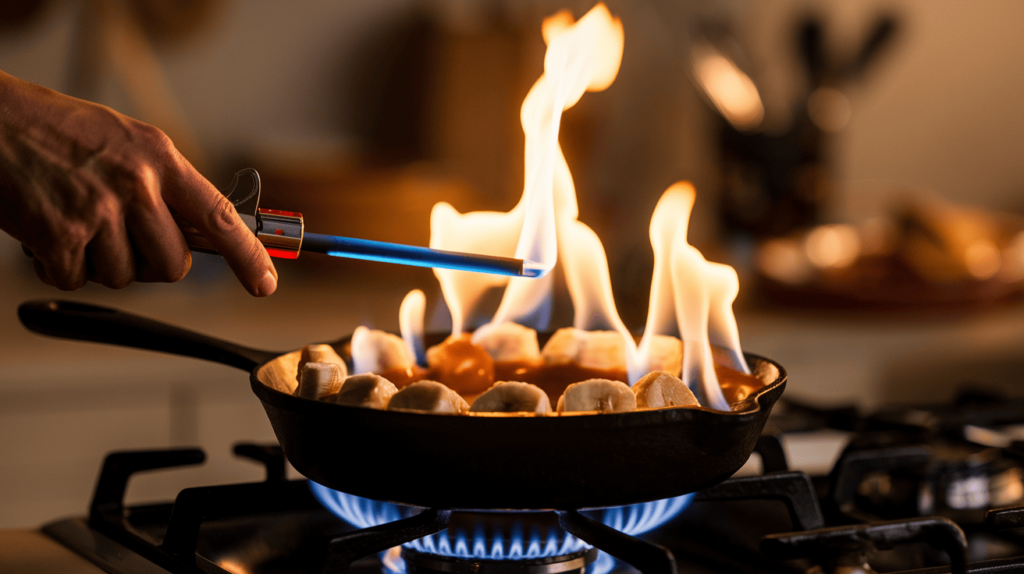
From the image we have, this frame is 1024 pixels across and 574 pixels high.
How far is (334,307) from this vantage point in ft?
6.02

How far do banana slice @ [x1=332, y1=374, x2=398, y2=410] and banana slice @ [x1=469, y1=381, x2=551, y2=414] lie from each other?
0.05 metres

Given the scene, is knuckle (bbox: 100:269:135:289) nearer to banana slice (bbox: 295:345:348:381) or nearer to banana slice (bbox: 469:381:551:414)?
banana slice (bbox: 295:345:348:381)

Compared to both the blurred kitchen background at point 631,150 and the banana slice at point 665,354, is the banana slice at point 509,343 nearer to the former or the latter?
the banana slice at point 665,354

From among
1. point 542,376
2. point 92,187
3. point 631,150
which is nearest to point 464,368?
point 542,376

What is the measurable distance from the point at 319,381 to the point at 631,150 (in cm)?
194

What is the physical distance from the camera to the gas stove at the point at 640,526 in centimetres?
50

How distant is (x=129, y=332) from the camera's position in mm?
659

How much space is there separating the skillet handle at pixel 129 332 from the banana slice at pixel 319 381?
0.40 feet

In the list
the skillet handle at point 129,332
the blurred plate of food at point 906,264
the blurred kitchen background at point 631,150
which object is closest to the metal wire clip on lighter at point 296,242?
the skillet handle at point 129,332

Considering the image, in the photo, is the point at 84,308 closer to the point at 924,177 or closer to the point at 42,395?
the point at 42,395

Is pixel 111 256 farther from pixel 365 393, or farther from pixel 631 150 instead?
pixel 631 150

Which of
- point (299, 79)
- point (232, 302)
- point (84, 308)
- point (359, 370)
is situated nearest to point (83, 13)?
point (299, 79)

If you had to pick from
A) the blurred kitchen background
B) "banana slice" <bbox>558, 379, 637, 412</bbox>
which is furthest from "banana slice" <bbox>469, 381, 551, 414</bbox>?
the blurred kitchen background

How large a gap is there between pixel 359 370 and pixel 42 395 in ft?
3.50
